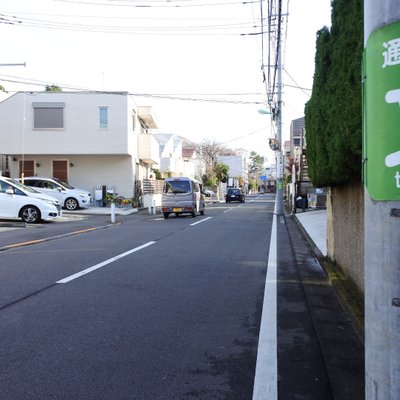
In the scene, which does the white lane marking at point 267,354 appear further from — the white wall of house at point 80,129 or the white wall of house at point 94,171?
the white wall of house at point 94,171

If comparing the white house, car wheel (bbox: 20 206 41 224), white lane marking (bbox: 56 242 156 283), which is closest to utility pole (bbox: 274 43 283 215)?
car wheel (bbox: 20 206 41 224)

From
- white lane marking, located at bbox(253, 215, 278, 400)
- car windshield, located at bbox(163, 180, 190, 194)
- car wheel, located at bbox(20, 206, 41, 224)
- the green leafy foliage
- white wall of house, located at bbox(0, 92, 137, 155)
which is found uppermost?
white wall of house, located at bbox(0, 92, 137, 155)

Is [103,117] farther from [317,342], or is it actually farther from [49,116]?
[317,342]

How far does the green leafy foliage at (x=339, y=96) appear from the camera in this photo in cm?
507

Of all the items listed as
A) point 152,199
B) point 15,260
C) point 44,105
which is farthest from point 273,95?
point 15,260

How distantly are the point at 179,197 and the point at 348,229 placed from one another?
1698 centimetres

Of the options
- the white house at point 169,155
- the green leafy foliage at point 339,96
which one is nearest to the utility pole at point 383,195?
the green leafy foliage at point 339,96

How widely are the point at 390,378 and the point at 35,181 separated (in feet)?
85.0

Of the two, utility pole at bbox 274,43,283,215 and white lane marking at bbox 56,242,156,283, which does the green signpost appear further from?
utility pole at bbox 274,43,283,215

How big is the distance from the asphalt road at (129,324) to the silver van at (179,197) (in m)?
13.0

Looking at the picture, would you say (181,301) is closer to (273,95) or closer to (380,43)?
(380,43)

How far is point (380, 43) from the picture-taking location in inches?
83.4

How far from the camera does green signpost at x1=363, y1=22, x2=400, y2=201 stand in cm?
203

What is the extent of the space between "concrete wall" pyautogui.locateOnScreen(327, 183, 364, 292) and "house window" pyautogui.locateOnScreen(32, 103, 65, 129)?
23.6 m
